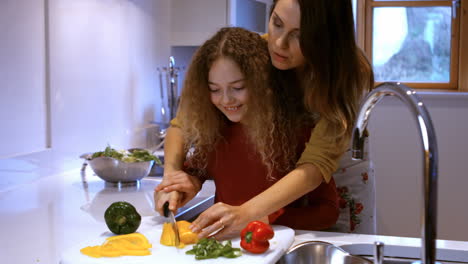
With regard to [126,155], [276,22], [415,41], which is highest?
[415,41]

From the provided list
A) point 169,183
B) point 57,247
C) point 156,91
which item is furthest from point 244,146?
point 156,91

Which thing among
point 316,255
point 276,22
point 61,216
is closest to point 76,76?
point 61,216

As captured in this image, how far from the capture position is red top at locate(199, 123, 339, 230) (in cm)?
142

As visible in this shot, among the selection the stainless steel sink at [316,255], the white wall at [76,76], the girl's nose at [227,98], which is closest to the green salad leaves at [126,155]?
the white wall at [76,76]

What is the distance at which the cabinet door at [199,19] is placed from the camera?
9.66 feet

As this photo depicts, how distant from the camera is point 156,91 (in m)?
Result: 2.95

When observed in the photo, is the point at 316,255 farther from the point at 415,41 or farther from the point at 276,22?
the point at 415,41

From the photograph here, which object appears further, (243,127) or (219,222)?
(243,127)

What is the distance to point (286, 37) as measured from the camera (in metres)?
1.33

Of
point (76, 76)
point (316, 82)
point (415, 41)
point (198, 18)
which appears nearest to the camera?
point (316, 82)

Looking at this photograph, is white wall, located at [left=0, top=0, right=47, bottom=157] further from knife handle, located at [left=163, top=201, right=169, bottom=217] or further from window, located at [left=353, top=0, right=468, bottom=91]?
window, located at [left=353, top=0, right=468, bottom=91]

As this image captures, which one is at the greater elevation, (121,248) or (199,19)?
(199,19)

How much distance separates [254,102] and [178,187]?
0.85 ft

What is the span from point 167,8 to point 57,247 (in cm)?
196
